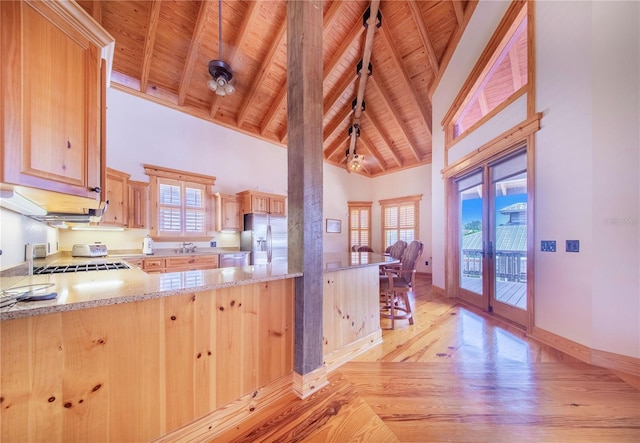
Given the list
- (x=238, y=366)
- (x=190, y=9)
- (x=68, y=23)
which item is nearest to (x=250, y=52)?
(x=190, y=9)

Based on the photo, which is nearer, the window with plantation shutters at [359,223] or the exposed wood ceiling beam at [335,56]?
the exposed wood ceiling beam at [335,56]

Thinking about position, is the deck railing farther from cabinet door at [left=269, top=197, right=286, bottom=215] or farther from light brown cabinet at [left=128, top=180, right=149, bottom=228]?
light brown cabinet at [left=128, top=180, right=149, bottom=228]

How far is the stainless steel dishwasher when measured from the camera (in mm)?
4220

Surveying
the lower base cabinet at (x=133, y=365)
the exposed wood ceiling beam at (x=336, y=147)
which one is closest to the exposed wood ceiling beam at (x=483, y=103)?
the exposed wood ceiling beam at (x=336, y=147)

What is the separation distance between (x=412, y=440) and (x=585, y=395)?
53.3 inches

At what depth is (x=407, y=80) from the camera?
4875mm

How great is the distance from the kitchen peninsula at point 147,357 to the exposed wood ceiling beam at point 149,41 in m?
3.88

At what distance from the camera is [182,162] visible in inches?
177

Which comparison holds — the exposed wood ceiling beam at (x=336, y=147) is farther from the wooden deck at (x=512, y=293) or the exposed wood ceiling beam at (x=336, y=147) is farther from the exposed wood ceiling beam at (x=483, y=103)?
the wooden deck at (x=512, y=293)

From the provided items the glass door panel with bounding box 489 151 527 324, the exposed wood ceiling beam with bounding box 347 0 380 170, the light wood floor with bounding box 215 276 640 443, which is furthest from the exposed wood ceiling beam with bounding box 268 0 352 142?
the light wood floor with bounding box 215 276 640 443

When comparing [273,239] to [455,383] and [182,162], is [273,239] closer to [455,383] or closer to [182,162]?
[182,162]

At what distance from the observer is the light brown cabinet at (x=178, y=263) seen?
3504mm

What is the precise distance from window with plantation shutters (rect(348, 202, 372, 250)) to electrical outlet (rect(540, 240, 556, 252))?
536 centimetres

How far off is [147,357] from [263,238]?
373 centimetres
